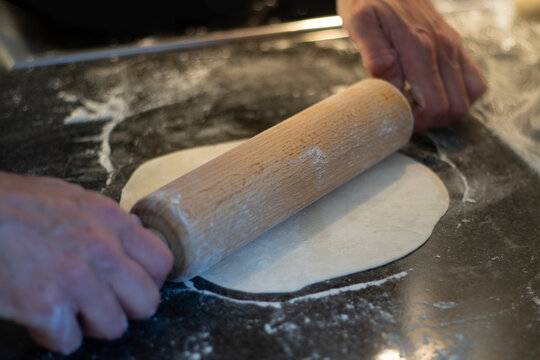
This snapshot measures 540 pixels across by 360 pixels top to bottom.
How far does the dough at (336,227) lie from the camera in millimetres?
1465

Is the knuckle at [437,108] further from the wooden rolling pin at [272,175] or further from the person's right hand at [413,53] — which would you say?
the wooden rolling pin at [272,175]

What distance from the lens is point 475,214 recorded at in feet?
5.62

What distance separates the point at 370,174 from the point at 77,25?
5.98 ft

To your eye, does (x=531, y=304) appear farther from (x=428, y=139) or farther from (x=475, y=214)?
(x=428, y=139)

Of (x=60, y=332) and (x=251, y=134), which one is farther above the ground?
(x=60, y=332)

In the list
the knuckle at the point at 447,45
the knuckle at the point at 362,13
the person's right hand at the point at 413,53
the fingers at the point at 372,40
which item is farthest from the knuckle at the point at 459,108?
the knuckle at the point at 362,13

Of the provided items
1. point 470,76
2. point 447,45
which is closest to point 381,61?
→ point 447,45

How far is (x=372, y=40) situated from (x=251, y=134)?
59 centimetres

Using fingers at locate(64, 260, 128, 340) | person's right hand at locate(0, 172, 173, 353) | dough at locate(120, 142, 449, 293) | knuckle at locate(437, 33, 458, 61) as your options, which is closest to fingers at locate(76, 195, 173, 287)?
person's right hand at locate(0, 172, 173, 353)

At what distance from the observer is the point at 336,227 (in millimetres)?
1636

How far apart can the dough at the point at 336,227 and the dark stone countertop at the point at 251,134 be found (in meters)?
0.04

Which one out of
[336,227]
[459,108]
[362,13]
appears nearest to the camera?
[336,227]

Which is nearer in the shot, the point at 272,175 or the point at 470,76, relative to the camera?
the point at 272,175

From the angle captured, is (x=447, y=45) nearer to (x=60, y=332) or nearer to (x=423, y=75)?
(x=423, y=75)
